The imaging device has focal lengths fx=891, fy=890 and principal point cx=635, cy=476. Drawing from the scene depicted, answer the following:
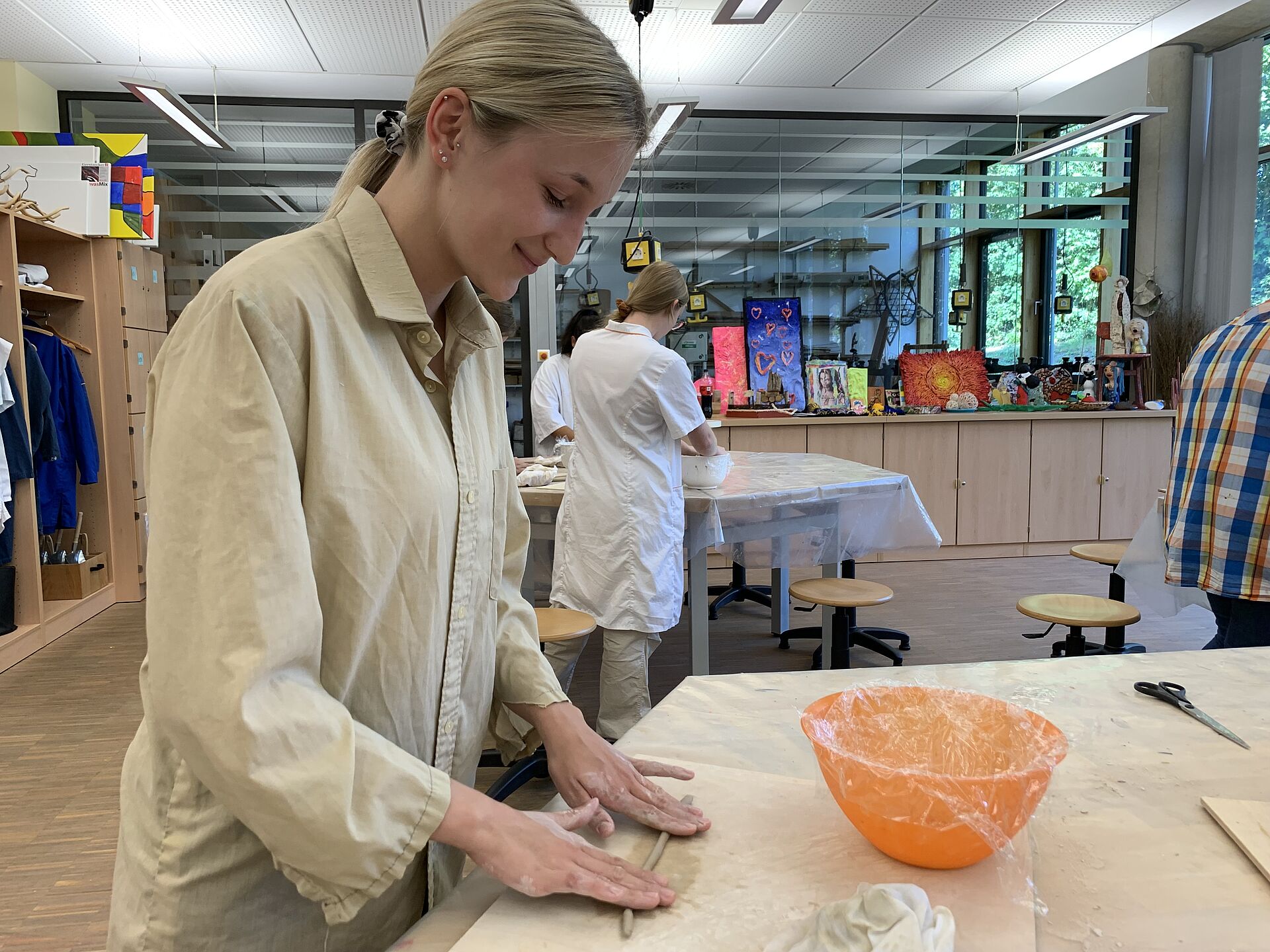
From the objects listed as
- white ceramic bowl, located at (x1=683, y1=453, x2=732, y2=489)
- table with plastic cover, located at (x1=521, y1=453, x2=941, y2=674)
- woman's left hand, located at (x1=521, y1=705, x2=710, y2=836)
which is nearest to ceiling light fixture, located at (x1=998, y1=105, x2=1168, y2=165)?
table with plastic cover, located at (x1=521, y1=453, x2=941, y2=674)

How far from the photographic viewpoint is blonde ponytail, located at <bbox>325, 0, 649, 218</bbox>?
0.74 m

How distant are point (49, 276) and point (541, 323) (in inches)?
121

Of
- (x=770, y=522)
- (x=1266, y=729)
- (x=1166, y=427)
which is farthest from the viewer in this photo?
(x=1166, y=427)

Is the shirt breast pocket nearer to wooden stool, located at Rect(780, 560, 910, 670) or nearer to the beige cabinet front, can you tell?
wooden stool, located at Rect(780, 560, 910, 670)

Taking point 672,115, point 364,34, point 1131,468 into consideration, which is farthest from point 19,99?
point 1131,468

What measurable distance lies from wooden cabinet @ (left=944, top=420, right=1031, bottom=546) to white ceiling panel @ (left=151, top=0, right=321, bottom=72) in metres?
4.65

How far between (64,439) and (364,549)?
15.2ft

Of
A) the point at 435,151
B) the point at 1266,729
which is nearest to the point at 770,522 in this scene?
the point at 1266,729

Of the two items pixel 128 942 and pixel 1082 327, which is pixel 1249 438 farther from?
pixel 1082 327

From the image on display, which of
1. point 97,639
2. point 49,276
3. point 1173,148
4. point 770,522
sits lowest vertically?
point 97,639

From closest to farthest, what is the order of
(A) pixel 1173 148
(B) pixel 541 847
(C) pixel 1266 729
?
(B) pixel 541 847, (C) pixel 1266 729, (A) pixel 1173 148

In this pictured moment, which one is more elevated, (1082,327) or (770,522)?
(1082,327)

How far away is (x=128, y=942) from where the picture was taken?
0.75 m

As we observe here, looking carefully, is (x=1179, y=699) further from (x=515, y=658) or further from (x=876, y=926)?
(x=515, y=658)
